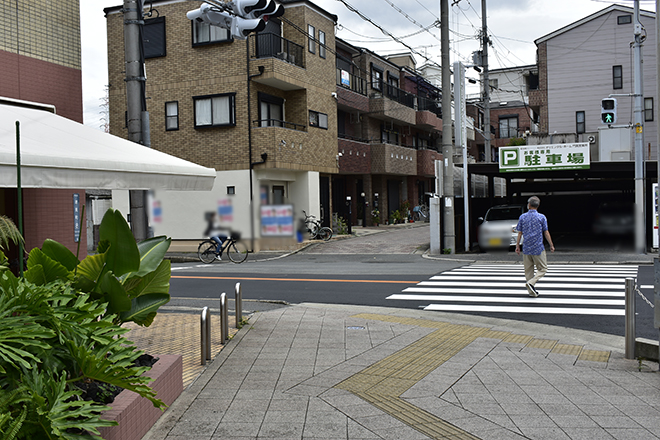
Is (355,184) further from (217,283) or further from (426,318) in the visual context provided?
(426,318)

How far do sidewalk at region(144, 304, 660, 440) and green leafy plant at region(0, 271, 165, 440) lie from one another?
3.30 feet

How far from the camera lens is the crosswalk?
35.0 ft

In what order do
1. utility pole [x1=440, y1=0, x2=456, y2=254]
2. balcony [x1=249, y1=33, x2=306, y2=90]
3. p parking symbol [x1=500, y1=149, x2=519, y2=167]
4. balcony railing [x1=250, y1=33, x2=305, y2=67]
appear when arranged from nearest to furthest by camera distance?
utility pole [x1=440, y1=0, x2=456, y2=254] < p parking symbol [x1=500, y1=149, x2=519, y2=167] < balcony [x1=249, y1=33, x2=306, y2=90] < balcony railing [x1=250, y1=33, x2=305, y2=67]

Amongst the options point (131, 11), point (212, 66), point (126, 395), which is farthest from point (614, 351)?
point (212, 66)

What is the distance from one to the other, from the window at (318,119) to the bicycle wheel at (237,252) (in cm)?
869

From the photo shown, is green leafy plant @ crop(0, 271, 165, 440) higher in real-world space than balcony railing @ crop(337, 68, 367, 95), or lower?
lower

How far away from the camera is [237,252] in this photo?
2238 centimetres

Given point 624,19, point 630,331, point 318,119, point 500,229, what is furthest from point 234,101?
point 624,19

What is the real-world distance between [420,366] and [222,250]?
16.1m

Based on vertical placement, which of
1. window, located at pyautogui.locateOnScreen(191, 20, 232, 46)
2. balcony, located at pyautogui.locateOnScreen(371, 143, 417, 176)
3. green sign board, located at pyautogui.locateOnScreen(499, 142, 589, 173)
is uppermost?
window, located at pyautogui.locateOnScreen(191, 20, 232, 46)

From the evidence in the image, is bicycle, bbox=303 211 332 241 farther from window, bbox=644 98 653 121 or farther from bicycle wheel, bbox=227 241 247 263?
window, bbox=644 98 653 121

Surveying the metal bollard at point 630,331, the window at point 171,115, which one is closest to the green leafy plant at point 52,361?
the metal bollard at point 630,331

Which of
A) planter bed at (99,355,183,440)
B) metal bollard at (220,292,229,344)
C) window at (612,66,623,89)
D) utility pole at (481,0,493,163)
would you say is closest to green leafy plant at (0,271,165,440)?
planter bed at (99,355,183,440)

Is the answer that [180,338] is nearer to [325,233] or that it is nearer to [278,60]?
[278,60]
